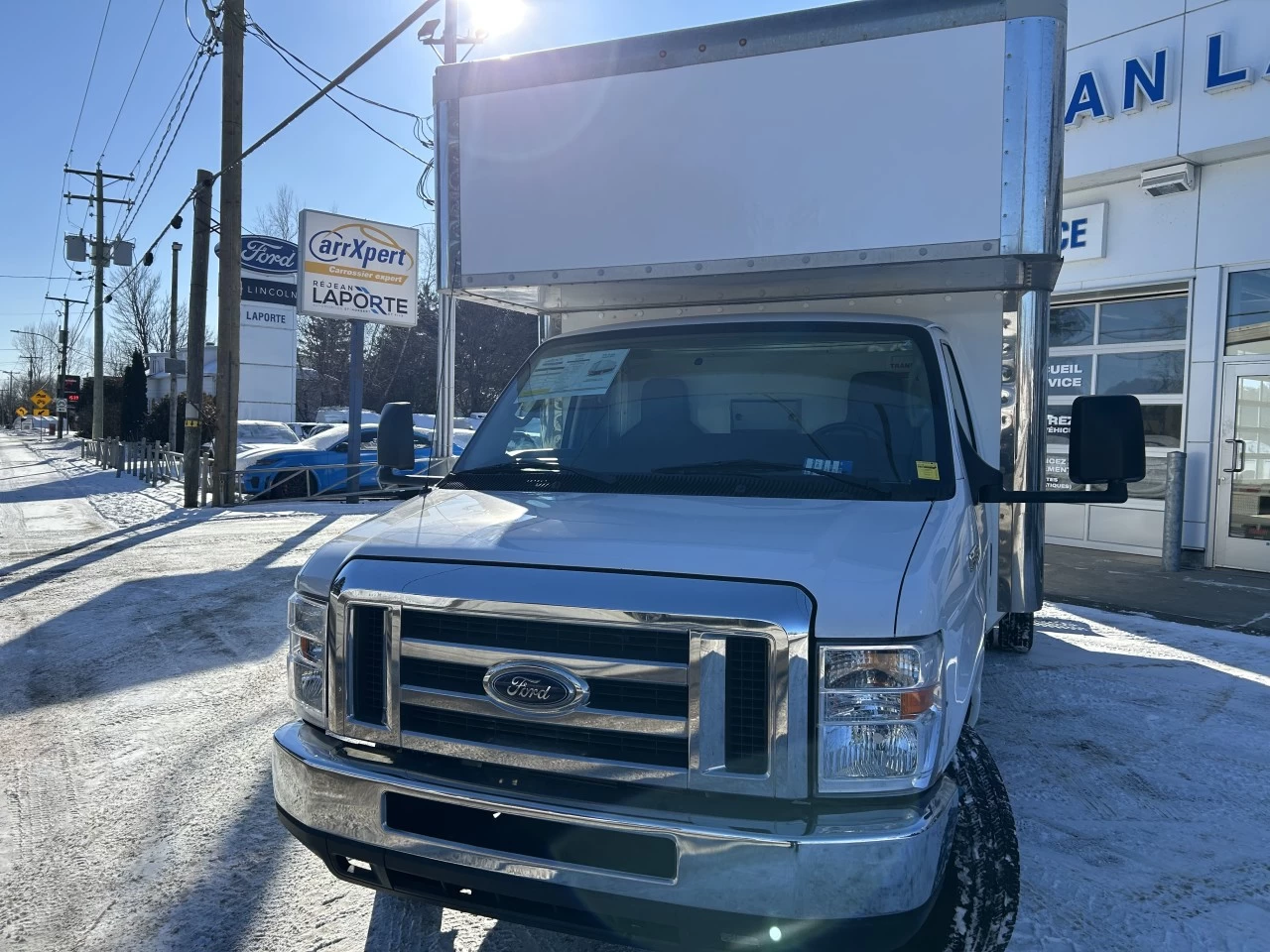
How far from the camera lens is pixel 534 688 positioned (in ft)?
8.08

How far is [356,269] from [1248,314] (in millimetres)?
15660

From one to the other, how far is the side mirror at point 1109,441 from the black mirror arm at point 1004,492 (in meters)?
0.06

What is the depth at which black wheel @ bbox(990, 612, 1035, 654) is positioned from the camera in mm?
6391

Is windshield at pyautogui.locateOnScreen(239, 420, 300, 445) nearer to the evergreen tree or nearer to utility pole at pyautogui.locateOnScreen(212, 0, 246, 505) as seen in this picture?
the evergreen tree

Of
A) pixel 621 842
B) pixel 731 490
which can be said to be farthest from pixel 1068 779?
pixel 621 842

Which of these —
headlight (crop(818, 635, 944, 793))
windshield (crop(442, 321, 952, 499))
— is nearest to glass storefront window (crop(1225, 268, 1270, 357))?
windshield (crop(442, 321, 952, 499))

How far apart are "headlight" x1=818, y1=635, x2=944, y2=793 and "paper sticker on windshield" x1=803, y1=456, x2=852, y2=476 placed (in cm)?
106

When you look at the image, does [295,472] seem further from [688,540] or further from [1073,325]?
[688,540]

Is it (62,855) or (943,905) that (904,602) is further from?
(62,855)

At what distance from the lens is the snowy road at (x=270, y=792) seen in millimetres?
3160

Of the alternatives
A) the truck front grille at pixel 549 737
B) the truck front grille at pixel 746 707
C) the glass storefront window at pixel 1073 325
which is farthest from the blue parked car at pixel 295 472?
the truck front grille at pixel 746 707


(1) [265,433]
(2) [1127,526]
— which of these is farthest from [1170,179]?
(1) [265,433]

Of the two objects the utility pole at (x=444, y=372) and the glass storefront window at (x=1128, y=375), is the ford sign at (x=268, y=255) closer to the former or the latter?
the glass storefront window at (x=1128, y=375)

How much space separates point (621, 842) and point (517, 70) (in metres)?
3.73
